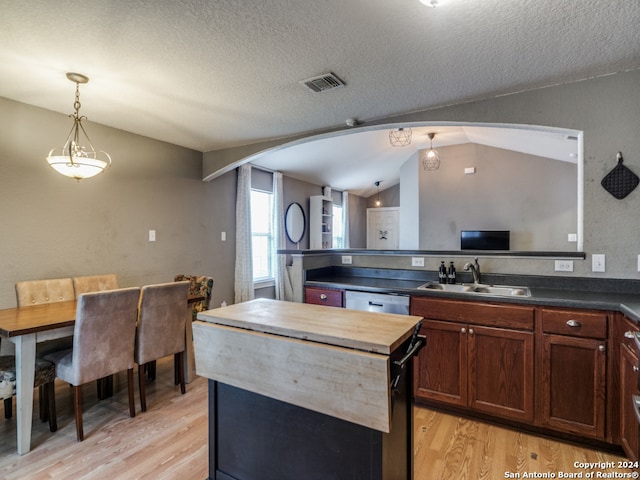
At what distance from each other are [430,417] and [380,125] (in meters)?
2.41

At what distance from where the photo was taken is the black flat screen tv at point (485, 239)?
18.2 feet

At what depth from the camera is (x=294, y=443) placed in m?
1.30

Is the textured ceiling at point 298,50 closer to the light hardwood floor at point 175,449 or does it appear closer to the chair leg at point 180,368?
the chair leg at point 180,368

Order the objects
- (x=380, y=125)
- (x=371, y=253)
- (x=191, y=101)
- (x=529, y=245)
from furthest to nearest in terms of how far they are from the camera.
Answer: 1. (x=529, y=245)
2. (x=371, y=253)
3. (x=380, y=125)
4. (x=191, y=101)

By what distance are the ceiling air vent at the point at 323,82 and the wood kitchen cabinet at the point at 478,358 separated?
5.42 feet

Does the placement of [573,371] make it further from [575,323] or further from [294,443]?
[294,443]

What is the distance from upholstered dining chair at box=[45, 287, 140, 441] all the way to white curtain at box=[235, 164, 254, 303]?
238cm

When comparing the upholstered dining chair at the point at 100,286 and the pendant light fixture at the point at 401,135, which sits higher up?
the pendant light fixture at the point at 401,135

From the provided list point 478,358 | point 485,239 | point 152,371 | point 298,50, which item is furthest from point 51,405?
point 485,239

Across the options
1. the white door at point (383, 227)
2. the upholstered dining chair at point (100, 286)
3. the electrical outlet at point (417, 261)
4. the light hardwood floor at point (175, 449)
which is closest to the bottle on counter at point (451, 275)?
the electrical outlet at point (417, 261)

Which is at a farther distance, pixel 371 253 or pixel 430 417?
pixel 371 253

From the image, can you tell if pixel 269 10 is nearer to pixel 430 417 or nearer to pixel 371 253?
pixel 371 253

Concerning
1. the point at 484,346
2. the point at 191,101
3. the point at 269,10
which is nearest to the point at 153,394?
the point at 191,101

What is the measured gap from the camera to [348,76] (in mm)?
2221
